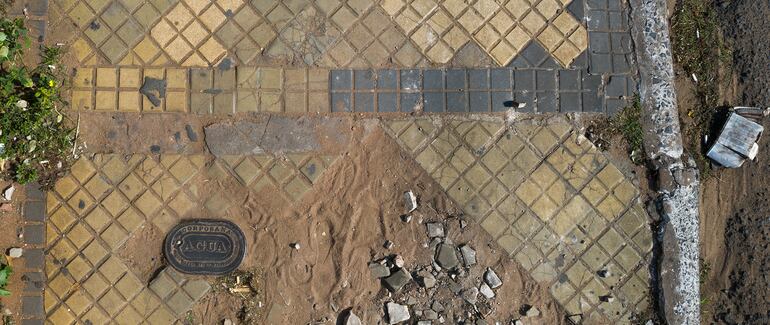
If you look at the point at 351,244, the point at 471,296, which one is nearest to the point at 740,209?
the point at 471,296

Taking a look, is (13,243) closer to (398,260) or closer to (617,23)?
(398,260)

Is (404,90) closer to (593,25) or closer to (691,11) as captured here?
(593,25)

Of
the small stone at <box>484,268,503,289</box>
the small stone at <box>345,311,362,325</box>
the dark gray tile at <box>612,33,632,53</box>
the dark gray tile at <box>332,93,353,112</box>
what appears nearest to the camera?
the small stone at <box>345,311,362,325</box>

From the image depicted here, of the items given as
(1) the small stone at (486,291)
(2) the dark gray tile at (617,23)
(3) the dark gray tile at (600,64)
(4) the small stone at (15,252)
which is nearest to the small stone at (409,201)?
(1) the small stone at (486,291)

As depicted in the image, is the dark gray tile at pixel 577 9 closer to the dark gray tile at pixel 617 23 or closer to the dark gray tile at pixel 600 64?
the dark gray tile at pixel 617 23

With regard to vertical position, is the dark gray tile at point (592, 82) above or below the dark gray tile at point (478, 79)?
below

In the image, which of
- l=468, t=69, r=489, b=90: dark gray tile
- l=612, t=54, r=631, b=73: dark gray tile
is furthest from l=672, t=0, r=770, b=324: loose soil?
l=468, t=69, r=489, b=90: dark gray tile

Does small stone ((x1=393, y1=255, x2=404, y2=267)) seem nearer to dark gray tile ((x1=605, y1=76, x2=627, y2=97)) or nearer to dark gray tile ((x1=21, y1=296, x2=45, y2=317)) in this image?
dark gray tile ((x1=605, y1=76, x2=627, y2=97))
